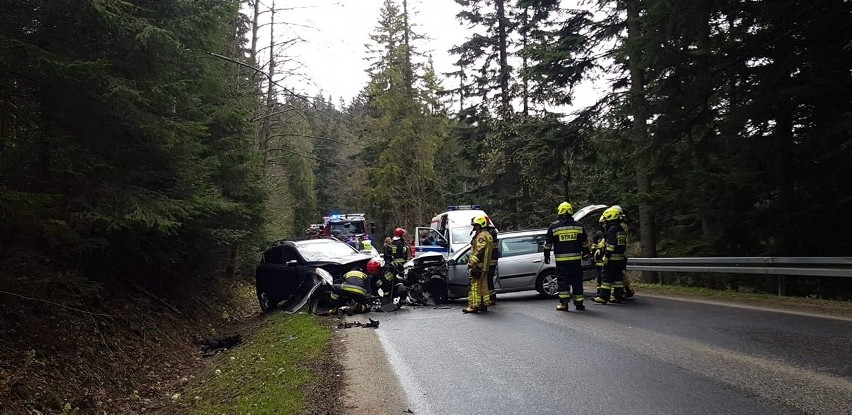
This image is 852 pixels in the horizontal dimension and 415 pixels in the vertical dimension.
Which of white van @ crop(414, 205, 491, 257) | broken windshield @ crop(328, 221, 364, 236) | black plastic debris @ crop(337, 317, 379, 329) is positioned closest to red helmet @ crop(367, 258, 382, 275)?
black plastic debris @ crop(337, 317, 379, 329)

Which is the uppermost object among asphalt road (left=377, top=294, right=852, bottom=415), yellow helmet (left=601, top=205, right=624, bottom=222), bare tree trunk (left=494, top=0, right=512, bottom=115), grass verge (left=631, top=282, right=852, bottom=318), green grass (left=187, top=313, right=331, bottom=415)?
bare tree trunk (left=494, top=0, right=512, bottom=115)

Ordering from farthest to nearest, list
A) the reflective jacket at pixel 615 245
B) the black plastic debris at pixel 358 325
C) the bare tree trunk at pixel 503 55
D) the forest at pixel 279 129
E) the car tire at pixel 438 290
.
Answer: the bare tree trunk at pixel 503 55 < the car tire at pixel 438 290 < the reflective jacket at pixel 615 245 < the black plastic debris at pixel 358 325 < the forest at pixel 279 129

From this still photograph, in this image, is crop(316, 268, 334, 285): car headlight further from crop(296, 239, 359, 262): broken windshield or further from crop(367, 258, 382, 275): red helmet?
crop(367, 258, 382, 275): red helmet

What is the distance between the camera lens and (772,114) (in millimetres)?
11938

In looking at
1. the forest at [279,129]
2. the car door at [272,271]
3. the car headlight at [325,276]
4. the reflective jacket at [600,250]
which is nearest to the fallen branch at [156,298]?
the forest at [279,129]

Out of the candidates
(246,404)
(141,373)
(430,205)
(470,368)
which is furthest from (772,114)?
(430,205)

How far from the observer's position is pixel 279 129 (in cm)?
2259

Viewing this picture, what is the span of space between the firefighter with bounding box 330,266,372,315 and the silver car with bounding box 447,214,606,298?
2.23 meters

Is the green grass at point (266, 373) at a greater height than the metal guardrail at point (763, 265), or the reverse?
the metal guardrail at point (763, 265)

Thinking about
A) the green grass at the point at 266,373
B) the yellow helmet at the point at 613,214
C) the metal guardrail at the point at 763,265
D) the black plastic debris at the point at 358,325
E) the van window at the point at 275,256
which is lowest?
the green grass at the point at 266,373

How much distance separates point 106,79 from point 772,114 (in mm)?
12405

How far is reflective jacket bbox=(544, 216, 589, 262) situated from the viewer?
1042 centimetres

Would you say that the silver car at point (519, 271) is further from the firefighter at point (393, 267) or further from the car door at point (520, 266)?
the firefighter at point (393, 267)

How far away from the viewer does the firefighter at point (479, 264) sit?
10.9 metres
